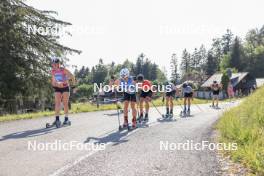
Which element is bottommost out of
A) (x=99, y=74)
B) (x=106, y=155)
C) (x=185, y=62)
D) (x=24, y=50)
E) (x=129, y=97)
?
(x=106, y=155)

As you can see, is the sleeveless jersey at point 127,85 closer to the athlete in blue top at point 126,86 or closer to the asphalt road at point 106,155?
the athlete in blue top at point 126,86

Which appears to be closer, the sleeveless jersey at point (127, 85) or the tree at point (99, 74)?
the sleeveless jersey at point (127, 85)

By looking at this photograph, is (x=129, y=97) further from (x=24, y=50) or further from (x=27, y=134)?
(x=24, y=50)

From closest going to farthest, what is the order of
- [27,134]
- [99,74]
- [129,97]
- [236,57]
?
[27,134] → [129,97] → [236,57] → [99,74]

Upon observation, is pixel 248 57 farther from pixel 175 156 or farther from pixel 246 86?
pixel 175 156

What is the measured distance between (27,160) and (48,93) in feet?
76.0

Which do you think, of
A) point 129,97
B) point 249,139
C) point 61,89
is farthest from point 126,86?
point 249,139

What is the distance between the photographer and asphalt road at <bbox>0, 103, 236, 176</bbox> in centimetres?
661

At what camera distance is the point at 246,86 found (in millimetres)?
Result: 95938

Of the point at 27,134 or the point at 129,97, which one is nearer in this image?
the point at 27,134

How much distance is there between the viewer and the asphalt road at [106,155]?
21.7 feet

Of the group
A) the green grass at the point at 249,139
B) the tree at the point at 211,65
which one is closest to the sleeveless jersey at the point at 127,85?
the green grass at the point at 249,139

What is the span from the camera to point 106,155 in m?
7.77

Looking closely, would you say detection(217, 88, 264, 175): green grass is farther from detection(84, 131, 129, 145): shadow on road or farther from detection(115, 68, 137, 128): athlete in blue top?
detection(115, 68, 137, 128): athlete in blue top
